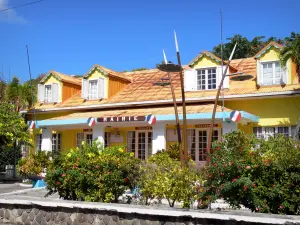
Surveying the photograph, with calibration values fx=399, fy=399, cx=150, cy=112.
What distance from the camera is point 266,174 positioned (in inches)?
318

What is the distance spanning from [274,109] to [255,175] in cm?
1124

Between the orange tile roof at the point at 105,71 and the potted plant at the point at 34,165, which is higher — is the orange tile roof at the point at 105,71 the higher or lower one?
the higher one

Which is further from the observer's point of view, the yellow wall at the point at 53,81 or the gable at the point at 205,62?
the yellow wall at the point at 53,81

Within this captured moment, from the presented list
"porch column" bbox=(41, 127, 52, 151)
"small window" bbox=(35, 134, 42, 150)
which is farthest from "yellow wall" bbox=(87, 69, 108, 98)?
"small window" bbox=(35, 134, 42, 150)

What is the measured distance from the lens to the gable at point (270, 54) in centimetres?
1903

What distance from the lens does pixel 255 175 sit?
26.9 ft

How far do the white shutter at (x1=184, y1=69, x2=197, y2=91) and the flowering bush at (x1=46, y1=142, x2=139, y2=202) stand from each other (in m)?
11.2

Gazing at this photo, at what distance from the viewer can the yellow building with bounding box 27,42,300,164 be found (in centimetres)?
1861

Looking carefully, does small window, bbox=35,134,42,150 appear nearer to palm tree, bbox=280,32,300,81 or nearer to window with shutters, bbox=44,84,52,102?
window with shutters, bbox=44,84,52,102

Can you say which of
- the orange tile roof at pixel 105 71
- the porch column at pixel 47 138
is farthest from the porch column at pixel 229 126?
the porch column at pixel 47 138

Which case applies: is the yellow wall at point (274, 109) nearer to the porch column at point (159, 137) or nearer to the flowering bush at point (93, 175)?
the porch column at point (159, 137)

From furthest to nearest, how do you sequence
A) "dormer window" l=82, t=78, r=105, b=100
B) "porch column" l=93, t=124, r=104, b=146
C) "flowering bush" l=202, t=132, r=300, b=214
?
"dormer window" l=82, t=78, r=105, b=100 → "porch column" l=93, t=124, r=104, b=146 → "flowering bush" l=202, t=132, r=300, b=214

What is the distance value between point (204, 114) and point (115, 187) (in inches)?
353

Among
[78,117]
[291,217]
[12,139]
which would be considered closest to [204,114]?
[78,117]
